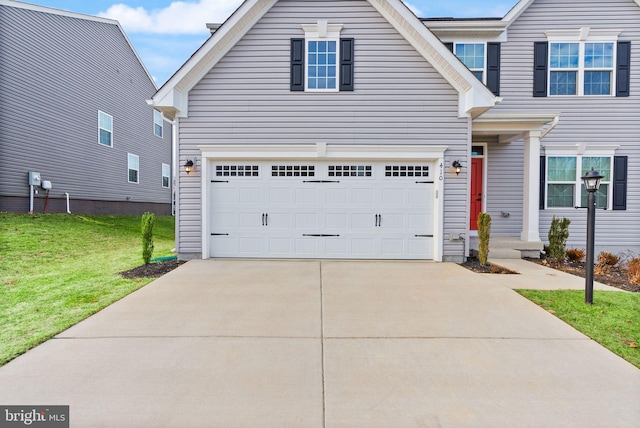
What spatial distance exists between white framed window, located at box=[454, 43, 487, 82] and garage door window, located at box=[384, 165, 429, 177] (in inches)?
174

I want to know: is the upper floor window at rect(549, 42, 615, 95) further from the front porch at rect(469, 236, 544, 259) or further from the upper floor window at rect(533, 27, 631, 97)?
the front porch at rect(469, 236, 544, 259)

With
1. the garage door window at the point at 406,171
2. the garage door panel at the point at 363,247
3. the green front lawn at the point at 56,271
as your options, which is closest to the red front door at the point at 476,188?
the garage door window at the point at 406,171

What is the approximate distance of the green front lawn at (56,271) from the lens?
13.3 feet

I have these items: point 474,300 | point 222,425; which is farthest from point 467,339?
point 222,425

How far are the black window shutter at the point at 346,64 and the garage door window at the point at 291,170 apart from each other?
2.19 m

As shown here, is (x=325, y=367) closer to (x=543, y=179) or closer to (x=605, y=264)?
(x=605, y=264)

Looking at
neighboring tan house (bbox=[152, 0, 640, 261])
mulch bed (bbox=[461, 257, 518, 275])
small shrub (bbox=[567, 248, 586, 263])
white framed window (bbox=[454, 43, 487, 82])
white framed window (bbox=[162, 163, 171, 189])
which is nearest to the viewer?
mulch bed (bbox=[461, 257, 518, 275])

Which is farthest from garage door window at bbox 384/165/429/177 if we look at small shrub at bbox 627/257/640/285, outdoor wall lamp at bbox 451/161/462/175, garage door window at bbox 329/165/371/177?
small shrub at bbox 627/257/640/285

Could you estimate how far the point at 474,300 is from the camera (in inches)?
202

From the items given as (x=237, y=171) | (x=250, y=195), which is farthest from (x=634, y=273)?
(x=237, y=171)

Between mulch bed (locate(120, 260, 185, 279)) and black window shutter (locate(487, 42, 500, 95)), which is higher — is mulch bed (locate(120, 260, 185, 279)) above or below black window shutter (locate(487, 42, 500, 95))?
below

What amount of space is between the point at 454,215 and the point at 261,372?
21.5 feet

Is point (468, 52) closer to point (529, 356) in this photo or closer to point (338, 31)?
point (338, 31)

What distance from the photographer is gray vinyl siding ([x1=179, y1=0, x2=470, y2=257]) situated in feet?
26.6
